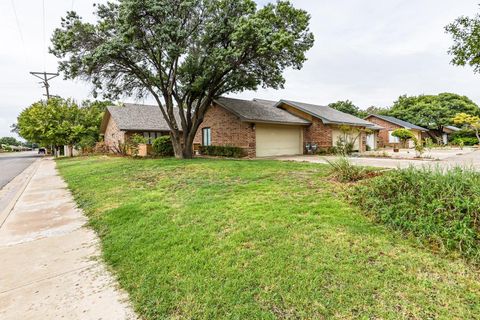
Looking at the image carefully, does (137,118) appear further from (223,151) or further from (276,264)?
(276,264)

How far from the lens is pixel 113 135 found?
1043 inches

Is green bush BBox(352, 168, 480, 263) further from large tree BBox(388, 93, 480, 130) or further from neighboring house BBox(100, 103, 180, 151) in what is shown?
large tree BBox(388, 93, 480, 130)

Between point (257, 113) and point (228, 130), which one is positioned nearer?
point (257, 113)

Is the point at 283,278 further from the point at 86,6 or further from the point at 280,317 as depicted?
the point at 86,6

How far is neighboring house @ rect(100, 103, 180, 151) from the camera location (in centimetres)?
2325

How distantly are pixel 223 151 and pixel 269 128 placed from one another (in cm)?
365

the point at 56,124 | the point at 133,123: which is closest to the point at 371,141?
the point at 133,123

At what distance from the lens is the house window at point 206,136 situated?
2000cm

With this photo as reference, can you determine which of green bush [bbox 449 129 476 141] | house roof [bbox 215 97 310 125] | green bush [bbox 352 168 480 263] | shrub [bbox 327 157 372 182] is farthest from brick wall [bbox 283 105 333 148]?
green bush [bbox 449 129 476 141]

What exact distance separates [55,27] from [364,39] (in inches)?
629

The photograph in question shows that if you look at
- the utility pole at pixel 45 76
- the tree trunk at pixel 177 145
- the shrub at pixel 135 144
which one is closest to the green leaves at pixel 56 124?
the utility pole at pixel 45 76

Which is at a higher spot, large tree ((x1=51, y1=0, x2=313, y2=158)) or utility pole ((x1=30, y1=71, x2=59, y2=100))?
utility pole ((x1=30, y1=71, x2=59, y2=100))

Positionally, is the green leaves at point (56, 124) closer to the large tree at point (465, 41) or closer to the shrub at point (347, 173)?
the shrub at point (347, 173)

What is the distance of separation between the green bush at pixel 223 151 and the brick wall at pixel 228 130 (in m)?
0.44
